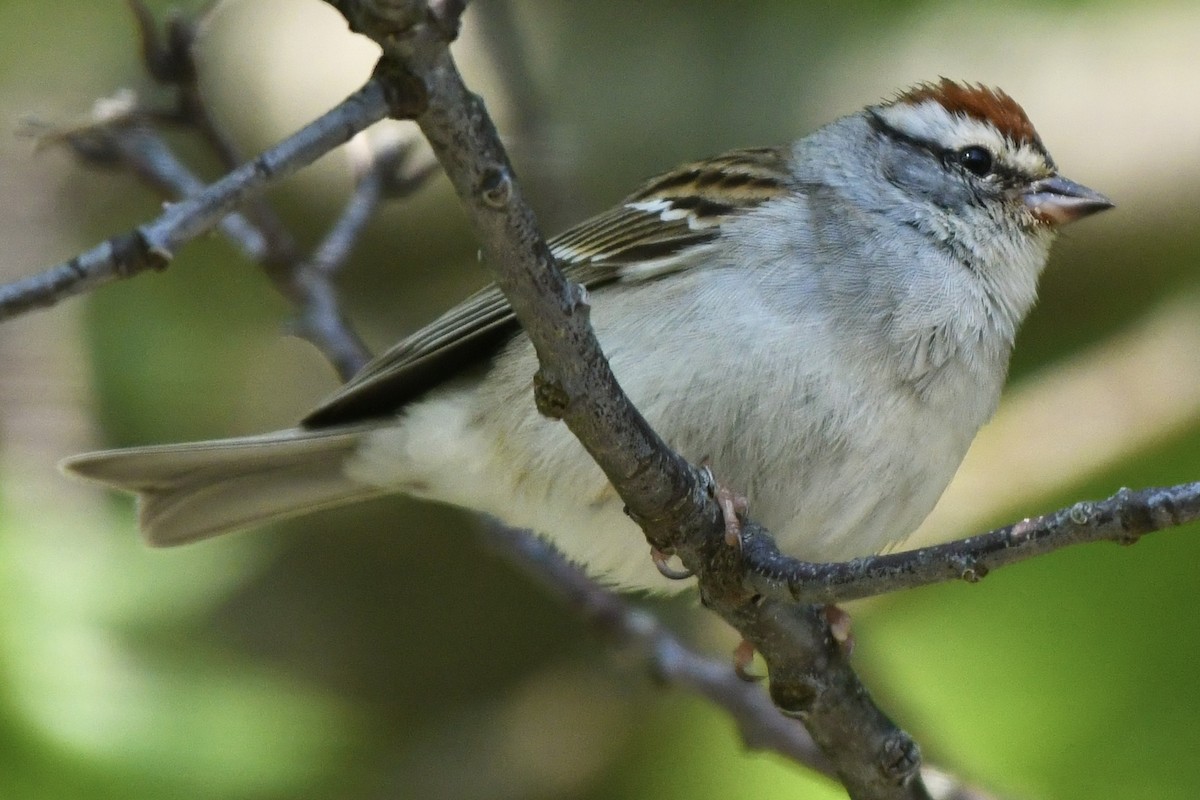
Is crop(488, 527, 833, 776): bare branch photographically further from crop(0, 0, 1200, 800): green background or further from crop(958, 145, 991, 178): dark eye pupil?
crop(958, 145, 991, 178): dark eye pupil

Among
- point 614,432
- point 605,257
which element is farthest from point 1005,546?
point 605,257

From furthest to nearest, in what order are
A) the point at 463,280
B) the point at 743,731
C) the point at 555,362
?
the point at 463,280 → the point at 743,731 → the point at 555,362

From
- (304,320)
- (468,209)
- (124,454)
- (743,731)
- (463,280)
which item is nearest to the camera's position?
(468,209)

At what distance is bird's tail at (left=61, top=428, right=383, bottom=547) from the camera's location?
255cm

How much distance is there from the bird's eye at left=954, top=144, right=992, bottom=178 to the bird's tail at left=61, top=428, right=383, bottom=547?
118cm

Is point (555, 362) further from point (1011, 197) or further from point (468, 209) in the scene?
point (1011, 197)

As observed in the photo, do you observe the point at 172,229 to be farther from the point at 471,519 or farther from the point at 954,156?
the point at 471,519

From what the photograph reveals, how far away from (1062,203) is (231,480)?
1.58 meters

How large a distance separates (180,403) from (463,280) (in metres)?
0.82

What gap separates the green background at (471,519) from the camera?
2445 mm

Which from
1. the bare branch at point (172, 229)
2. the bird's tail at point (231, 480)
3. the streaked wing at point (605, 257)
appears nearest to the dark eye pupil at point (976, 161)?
the streaked wing at point (605, 257)

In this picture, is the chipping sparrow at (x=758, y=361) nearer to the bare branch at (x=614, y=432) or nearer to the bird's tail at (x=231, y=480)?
the bird's tail at (x=231, y=480)

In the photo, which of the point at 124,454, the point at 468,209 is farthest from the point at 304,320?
the point at 468,209

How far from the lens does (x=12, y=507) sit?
2473mm
